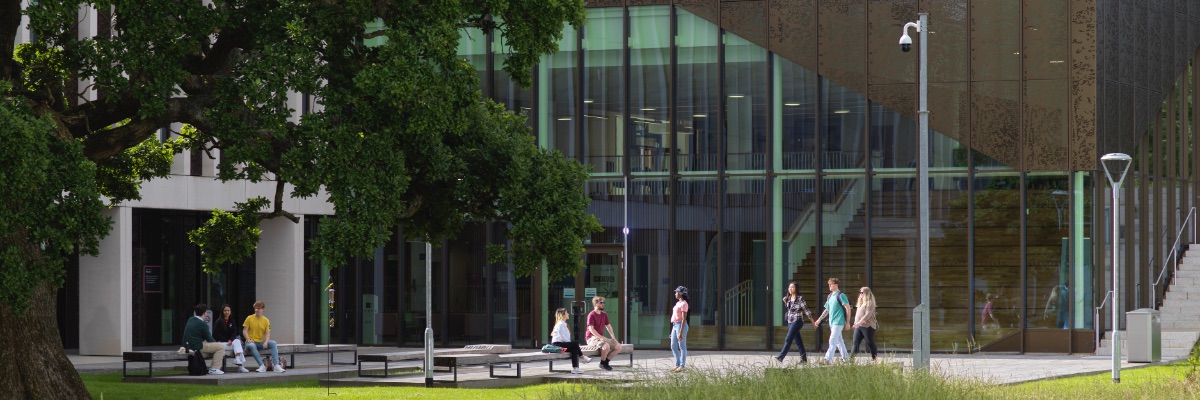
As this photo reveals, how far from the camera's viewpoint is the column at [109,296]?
33.8 meters

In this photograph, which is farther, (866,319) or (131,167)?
(866,319)

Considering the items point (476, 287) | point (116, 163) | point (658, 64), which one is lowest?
point (476, 287)

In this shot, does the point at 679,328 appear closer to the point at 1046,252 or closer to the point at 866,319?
the point at 866,319

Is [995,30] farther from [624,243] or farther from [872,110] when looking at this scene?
[624,243]

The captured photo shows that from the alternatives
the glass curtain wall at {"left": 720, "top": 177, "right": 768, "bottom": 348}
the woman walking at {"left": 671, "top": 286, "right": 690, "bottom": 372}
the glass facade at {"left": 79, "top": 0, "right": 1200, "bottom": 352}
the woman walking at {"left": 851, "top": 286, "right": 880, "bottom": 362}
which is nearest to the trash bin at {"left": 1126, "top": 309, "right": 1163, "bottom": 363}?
the glass facade at {"left": 79, "top": 0, "right": 1200, "bottom": 352}

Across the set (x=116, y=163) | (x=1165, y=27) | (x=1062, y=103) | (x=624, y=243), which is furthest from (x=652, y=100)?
(x=116, y=163)

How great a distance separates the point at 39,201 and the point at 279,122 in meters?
2.34

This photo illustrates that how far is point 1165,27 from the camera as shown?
35406mm

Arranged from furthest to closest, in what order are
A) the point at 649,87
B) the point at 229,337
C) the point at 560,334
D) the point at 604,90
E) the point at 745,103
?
the point at 604,90
the point at 649,87
the point at 745,103
the point at 229,337
the point at 560,334

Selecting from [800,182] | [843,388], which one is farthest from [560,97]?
[843,388]

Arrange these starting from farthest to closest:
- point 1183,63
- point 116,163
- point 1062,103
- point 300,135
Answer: point 1183,63 → point 1062,103 → point 116,163 → point 300,135

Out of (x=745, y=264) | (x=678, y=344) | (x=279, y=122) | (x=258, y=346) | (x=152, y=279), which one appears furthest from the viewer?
(x=152, y=279)

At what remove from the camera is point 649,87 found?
34.9 metres

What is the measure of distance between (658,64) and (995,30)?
23.7 ft
